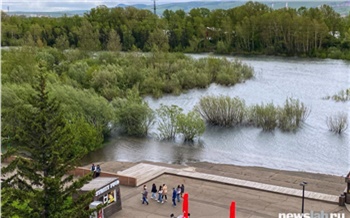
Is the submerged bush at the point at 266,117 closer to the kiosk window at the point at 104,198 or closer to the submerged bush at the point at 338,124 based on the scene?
the submerged bush at the point at 338,124

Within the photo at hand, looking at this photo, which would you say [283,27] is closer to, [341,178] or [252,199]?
[341,178]

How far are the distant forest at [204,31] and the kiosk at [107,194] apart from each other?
6527 centimetres

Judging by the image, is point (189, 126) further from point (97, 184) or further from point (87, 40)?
point (87, 40)

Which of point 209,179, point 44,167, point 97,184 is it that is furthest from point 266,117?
point 44,167

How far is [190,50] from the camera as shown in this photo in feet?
363

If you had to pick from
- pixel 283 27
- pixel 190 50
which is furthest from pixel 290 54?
pixel 190 50

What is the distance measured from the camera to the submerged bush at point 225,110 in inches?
1932

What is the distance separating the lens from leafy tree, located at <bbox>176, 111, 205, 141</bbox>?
44.4 metres

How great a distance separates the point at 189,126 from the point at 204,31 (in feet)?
235

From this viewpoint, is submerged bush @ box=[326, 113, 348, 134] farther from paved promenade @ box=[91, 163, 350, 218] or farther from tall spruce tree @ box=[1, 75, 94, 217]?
tall spruce tree @ box=[1, 75, 94, 217]

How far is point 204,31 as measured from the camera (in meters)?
113

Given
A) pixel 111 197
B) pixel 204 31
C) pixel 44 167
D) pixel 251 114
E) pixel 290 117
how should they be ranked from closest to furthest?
pixel 44 167 < pixel 111 197 < pixel 290 117 < pixel 251 114 < pixel 204 31

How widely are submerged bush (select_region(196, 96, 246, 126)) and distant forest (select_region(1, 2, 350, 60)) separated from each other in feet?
143

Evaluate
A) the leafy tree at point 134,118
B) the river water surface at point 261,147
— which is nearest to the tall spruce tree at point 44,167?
the river water surface at point 261,147
